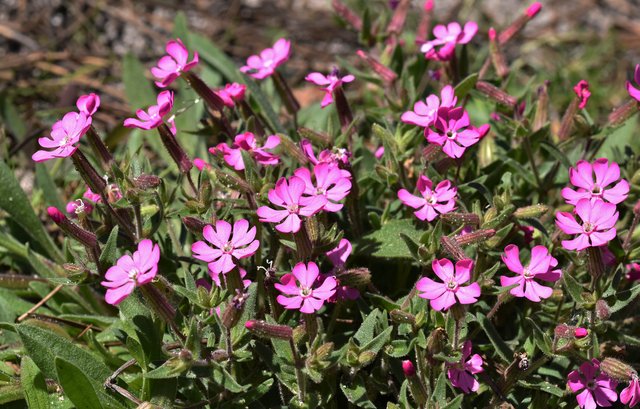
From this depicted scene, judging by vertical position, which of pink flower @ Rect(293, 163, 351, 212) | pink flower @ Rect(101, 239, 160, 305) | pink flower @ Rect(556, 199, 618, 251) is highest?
pink flower @ Rect(101, 239, 160, 305)

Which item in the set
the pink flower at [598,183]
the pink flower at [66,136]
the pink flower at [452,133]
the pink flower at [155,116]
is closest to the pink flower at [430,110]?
the pink flower at [452,133]

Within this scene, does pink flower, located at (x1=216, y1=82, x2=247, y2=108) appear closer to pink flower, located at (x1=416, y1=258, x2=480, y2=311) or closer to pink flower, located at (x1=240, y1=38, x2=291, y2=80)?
pink flower, located at (x1=240, y1=38, x2=291, y2=80)

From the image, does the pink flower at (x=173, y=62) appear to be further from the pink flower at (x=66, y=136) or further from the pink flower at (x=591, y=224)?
the pink flower at (x=591, y=224)

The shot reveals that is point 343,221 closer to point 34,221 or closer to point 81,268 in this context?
point 81,268

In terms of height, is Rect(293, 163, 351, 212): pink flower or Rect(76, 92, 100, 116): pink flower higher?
Rect(76, 92, 100, 116): pink flower

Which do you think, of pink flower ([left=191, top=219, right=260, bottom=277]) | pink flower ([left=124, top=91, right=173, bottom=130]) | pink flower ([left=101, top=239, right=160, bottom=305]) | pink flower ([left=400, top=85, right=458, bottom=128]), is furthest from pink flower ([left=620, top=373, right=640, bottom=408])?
pink flower ([left=124, top=91, right=173, bottom=130])

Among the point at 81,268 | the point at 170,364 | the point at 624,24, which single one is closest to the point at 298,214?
the point at 170,364

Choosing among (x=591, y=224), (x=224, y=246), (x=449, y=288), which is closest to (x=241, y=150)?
(x=224, y=246)
